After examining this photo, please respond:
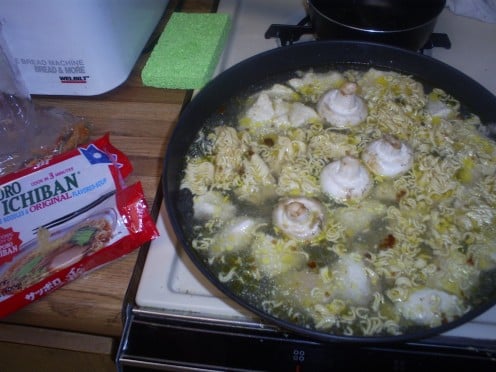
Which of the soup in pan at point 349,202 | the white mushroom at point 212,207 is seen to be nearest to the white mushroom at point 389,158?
the soup in pan at point 349,202

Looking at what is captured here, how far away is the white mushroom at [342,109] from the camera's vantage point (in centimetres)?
108

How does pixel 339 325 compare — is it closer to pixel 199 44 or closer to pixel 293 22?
pixel 199 44

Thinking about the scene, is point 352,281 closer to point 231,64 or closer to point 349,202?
point 349,202

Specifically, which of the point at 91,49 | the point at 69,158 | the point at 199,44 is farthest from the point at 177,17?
the point at 69,158

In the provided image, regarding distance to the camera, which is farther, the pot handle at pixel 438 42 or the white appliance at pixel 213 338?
the pot handle at pixel 438 42

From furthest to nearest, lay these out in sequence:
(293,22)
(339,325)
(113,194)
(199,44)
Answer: (293,22), (199,44), (113,194), (339,325)

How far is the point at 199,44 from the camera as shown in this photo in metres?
1.30

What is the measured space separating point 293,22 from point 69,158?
82 cm

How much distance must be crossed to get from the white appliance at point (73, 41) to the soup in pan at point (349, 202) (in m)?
0.35

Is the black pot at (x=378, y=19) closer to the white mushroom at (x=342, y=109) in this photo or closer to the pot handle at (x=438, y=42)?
the pot handle at (x=438, y=42)

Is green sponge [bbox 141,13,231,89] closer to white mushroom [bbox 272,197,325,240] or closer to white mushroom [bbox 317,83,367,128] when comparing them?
white mushroom [bbox 317,83,367,128]

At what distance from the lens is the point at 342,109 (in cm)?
109

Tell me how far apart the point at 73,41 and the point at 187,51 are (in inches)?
12.2

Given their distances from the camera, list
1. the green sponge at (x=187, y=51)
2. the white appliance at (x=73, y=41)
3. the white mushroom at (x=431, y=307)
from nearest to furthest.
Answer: the white mushroom at (x=431, y=307), the white appliance at (x=73, y=41), the green sponge at (x=187, y=51)
